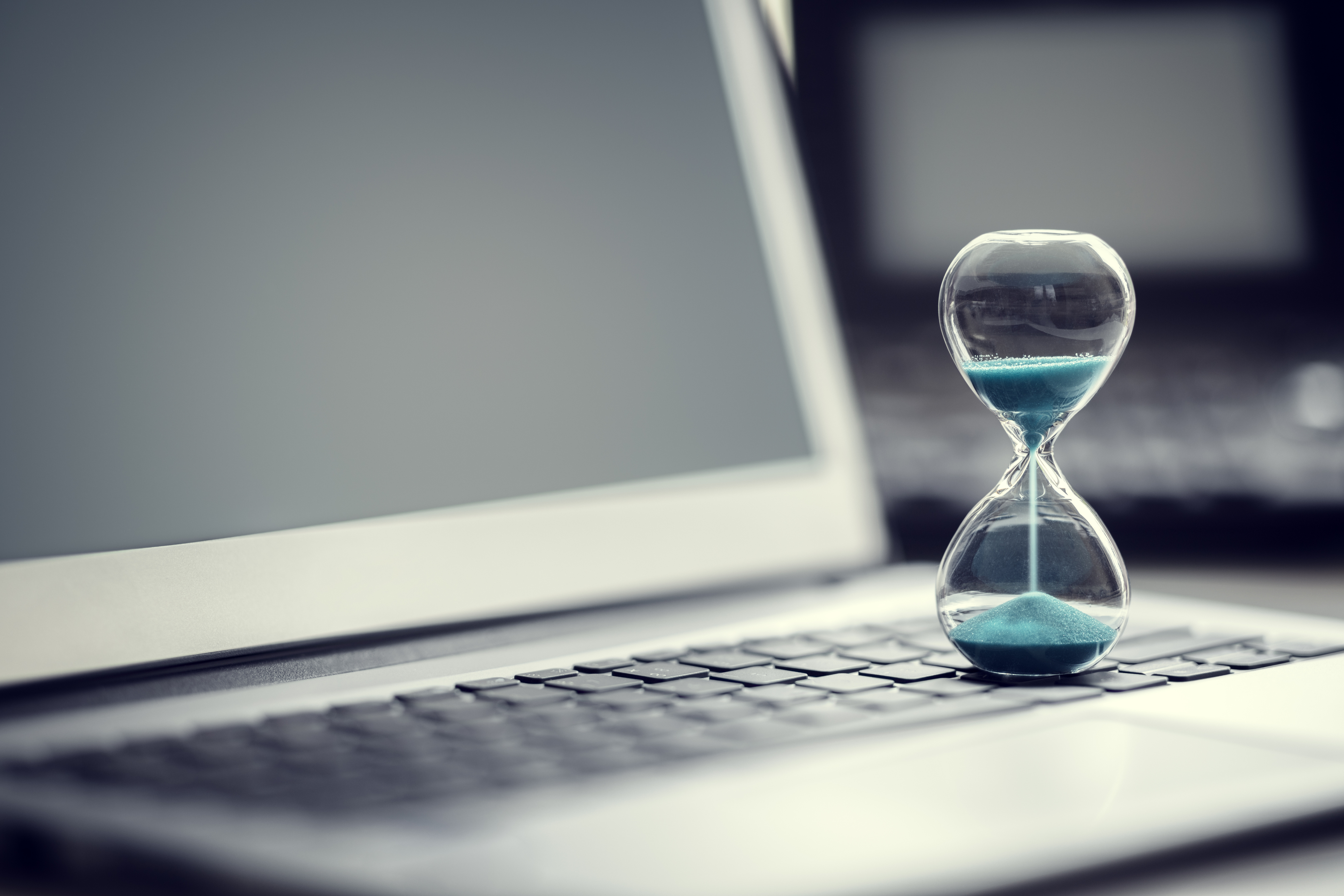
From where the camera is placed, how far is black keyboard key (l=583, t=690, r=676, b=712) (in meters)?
0.48

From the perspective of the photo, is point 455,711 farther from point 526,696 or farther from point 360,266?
point 360,266

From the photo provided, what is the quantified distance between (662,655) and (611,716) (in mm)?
116

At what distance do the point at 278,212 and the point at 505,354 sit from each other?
0.14 meters

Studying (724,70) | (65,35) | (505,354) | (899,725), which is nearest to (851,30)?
(724,70)

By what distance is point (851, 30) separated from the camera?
4.25 ft

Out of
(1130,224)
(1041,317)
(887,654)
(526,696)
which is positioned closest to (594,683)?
(526,696)

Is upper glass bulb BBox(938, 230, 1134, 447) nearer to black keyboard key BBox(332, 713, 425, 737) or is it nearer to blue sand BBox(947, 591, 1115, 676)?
blue sand BBox(947, 591, 1115, 676)

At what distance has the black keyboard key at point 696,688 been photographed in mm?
503

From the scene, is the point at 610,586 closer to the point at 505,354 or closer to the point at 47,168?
the point at 505,354

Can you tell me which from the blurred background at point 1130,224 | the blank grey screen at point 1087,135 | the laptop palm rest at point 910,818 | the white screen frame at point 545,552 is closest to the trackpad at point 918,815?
the laptop palm rest at point 910,818

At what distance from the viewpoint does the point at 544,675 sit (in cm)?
55

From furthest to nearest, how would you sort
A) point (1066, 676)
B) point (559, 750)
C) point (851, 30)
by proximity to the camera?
point (851, 30), point (1066, 676), point (559, 750)

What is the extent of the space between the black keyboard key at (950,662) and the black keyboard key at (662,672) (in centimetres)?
10

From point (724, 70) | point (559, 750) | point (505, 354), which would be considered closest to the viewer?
point (559, 750)
